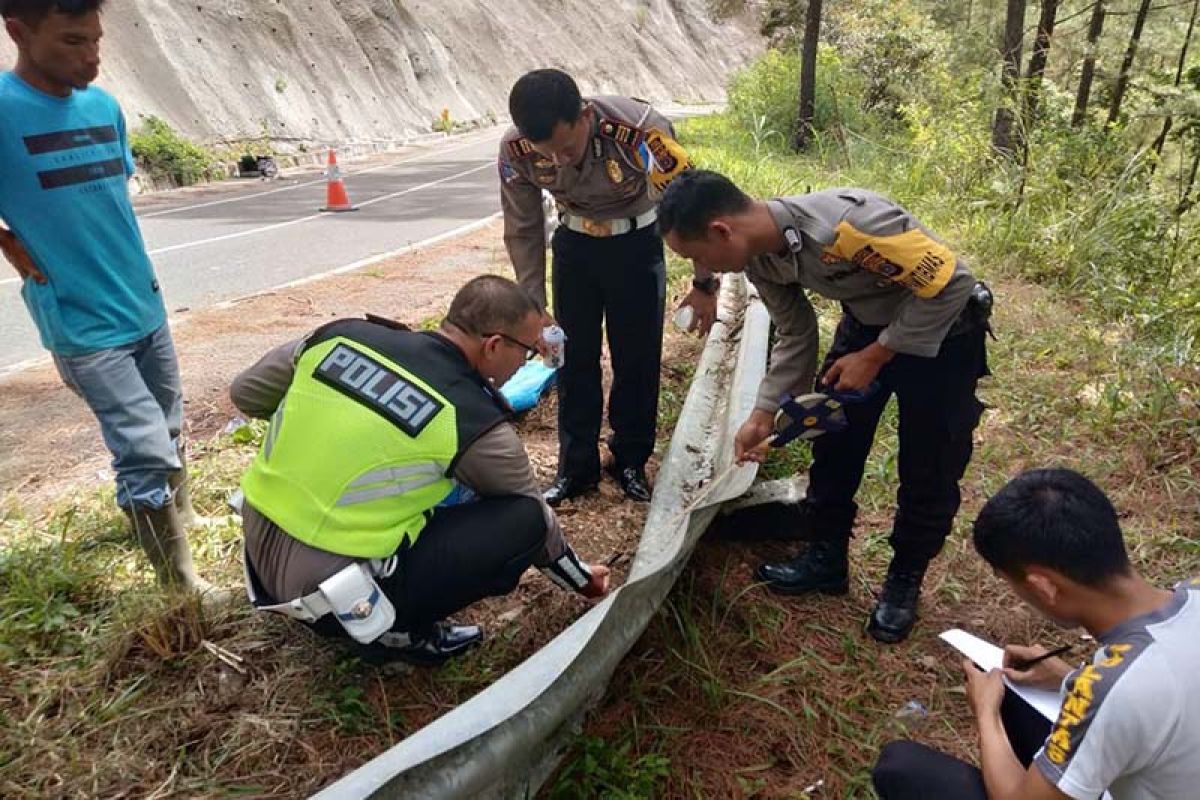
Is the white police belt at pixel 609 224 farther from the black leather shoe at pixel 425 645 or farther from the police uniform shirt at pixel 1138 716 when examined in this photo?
the police uniform shirt at pixel 1138 716

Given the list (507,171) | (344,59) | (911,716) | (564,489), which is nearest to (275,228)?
(507,171)

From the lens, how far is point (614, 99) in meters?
2.96

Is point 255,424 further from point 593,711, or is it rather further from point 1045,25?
point 1045,25

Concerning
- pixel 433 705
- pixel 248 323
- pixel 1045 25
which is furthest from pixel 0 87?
pixel 1045 25

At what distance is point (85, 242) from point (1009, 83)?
23.9 ft

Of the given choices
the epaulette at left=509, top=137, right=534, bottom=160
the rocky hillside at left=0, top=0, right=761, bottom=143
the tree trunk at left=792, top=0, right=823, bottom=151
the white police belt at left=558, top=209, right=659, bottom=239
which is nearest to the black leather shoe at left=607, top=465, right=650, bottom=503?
the white police belt at left=558, top=209, right=659, bottom=239

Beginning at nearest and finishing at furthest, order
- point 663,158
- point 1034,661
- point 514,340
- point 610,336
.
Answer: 1. point 1034,661
2. point 514,340
3. point 663,158
4. point 610,336

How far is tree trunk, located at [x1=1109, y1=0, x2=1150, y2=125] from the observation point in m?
9.98

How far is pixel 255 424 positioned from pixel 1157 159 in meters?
6.04

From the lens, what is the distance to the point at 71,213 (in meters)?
2.24

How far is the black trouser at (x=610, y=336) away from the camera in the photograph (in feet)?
9.96

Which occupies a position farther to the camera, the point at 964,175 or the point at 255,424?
the point at 964,175

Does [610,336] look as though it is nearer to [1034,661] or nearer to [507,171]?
[507,171]

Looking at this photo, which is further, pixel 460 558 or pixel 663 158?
pixel 663 158
